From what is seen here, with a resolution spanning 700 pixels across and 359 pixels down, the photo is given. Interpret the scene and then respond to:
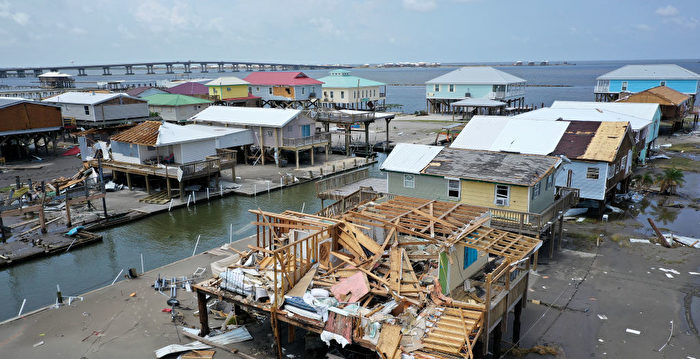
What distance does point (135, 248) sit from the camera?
87.9 ft

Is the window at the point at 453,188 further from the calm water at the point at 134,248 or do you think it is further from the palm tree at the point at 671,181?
the palm tree at the point at 671,181

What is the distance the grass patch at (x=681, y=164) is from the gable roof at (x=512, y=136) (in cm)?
1832

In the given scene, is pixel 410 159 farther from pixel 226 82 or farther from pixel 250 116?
pixel 226 82

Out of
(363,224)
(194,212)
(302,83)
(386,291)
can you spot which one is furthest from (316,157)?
(386,291)

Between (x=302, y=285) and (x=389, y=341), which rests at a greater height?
(x=302, y=285)

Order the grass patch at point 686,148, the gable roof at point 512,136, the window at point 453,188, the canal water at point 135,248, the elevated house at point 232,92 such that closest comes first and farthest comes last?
the canal water at point 135,248 → the window at point 453,188 → the gable roof at point 512,136 → the grass patch at point 686,148 → the elevated house at point 232,92

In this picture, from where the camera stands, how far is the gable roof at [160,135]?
36.2 m

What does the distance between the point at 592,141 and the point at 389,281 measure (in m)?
20.8

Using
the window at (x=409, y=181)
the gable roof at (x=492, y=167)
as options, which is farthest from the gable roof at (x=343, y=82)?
the gable roof at (x=492, y=167)

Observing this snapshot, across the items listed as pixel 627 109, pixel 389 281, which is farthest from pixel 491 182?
pixel 627 109

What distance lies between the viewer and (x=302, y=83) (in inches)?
2778

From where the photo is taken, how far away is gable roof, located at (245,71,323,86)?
2795 inches

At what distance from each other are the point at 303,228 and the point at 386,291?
13.2 feet

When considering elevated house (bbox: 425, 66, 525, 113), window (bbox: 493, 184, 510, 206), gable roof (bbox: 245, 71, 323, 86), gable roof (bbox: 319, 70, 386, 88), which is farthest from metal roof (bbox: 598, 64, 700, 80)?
window (bbox: 493, 184, 510, 206)
